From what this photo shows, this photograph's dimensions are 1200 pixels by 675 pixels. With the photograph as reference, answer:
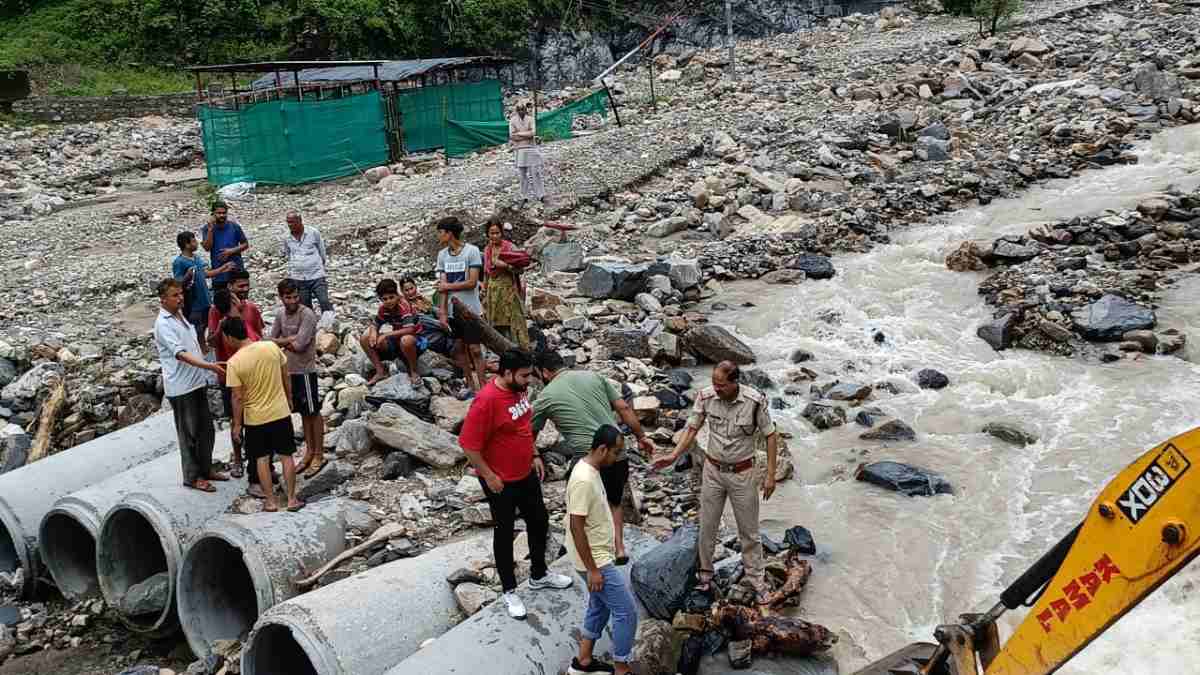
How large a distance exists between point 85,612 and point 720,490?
4667mm

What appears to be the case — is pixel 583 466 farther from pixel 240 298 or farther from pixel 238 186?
pixel 238 186

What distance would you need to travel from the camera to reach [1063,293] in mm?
11047

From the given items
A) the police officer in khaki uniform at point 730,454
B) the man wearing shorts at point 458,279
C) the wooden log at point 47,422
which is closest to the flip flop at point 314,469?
the man wearing shorts at point 458,279

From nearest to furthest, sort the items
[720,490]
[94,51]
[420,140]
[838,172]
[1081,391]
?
[720,490] < [1081,391] < [838,172] < [420,140] < [94,51]

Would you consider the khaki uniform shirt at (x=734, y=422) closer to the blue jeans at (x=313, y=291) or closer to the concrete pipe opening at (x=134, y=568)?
the concrete pipe opening at (x=134, y=568)

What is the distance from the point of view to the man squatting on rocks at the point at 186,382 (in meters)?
6.64

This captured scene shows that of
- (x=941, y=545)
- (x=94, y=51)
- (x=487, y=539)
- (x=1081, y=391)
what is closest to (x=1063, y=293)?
(x=1081, y=391)

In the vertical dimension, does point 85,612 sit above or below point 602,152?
below

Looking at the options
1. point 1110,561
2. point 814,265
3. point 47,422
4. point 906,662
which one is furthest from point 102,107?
point 1110,561

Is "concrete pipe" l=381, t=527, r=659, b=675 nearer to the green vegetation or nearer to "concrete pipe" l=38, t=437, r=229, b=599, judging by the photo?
"concrete pipe" l=38, t=437, r=229, b=599

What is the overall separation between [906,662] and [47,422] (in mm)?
7880

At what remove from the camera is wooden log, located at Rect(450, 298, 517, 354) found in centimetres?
830

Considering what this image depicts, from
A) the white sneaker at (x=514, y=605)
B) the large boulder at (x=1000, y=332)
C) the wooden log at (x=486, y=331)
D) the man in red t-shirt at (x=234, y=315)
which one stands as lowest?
the large boulder at (x=1000, y=332)

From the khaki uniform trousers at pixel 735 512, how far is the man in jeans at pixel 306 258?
528 centimetres
